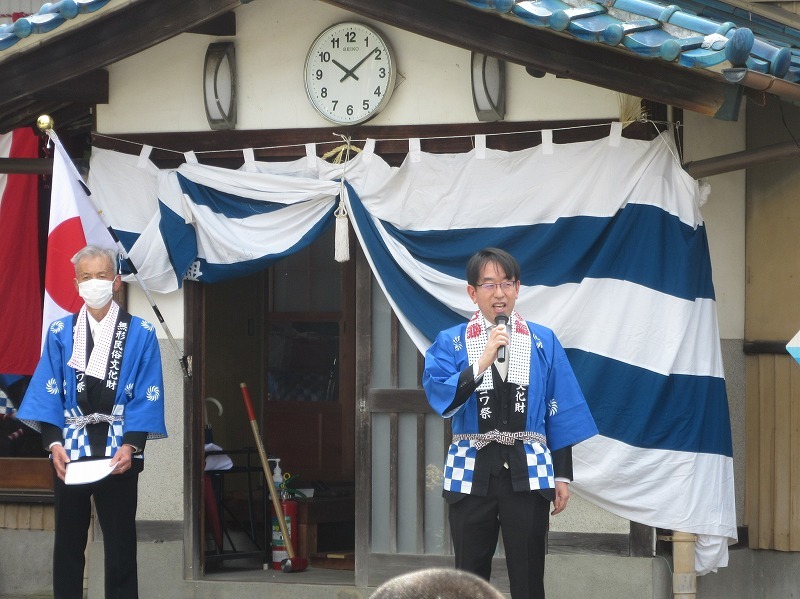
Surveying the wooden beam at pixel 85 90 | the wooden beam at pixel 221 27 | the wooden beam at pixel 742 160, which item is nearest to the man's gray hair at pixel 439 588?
the wooden beam at pixel 742 160

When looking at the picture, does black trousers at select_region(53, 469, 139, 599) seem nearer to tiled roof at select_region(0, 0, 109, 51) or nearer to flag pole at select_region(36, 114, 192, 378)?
flag pole at select_region(36, 114, 192, 378)

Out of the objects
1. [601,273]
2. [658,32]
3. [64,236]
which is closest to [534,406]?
[601,273]

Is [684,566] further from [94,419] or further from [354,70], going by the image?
[354,70]

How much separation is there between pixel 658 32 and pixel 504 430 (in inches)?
81.8

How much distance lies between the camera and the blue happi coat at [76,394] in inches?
247

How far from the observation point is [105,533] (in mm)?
6430

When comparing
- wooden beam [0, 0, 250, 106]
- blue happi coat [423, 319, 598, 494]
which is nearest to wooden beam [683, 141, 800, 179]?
blue happi coat [423, 319, 598, 494]

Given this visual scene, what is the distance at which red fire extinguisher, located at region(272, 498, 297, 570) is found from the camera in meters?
8.71

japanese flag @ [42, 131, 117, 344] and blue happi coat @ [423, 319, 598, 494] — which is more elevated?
japanese flag @ [42, 131, 117, 344]

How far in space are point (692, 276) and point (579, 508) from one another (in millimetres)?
1507

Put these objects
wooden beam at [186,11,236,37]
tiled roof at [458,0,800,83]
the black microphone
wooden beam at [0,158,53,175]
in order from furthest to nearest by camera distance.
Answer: wooden beam at [0,158,53,175]
wooden beam at [186,11,236,37]
tiled roof at [458,0,800,83]
the black microphone

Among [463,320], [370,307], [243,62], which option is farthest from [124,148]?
[463,320]

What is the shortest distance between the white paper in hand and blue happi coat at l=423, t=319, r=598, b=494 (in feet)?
6.08

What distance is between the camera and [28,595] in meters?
8.84
